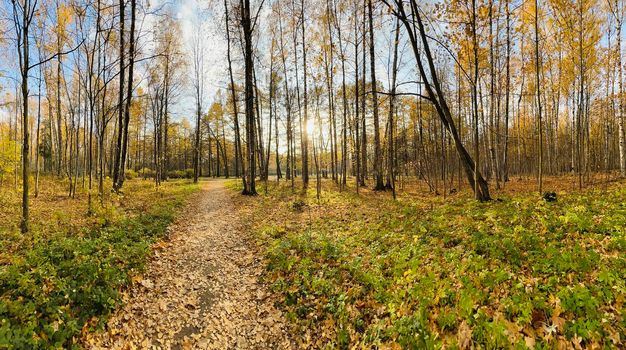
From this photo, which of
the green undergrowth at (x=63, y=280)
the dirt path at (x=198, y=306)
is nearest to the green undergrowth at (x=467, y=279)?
the dirt path at (x=198, y=306)

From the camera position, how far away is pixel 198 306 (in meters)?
5.48

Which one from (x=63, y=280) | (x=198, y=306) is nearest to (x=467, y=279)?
(x=198, y=306)

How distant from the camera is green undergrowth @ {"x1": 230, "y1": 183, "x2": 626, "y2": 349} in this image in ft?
11.1

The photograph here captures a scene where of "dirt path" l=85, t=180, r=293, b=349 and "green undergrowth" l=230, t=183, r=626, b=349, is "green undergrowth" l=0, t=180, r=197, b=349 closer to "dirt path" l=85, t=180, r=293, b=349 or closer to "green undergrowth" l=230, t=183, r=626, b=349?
"dirt path" l=85, t=180, r=293, b=349

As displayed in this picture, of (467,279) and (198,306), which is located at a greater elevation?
(467,279)

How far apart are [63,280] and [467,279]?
20.9ft

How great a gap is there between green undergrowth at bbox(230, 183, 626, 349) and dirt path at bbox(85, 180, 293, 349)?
0.49 m

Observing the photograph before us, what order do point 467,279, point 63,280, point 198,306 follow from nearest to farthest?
point 467,279
point 63,280
point 198,306

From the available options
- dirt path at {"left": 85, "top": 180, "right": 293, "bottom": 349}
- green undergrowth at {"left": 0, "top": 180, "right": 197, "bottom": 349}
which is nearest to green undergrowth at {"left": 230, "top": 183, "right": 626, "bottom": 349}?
dirt path at {"left": 85, "top": 180, "right": 293, "bottom": 349}

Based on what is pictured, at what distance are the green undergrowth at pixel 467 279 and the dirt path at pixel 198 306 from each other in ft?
1.62

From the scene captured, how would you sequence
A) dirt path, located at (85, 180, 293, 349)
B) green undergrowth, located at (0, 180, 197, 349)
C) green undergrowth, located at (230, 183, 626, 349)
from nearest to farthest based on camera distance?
green undergrowth, located at (230, 183, 626, 349) → green undergrowth, located at (0, 180, 197, 349) → dirt path, located at (85, 180, 293, 349)

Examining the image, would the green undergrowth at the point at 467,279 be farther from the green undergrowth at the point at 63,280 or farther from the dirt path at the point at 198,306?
the green undergrowth at the point at 63,280

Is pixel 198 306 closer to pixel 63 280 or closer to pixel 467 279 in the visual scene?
pixel 63 280

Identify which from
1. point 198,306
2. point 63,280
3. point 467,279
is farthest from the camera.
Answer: point 198,306
